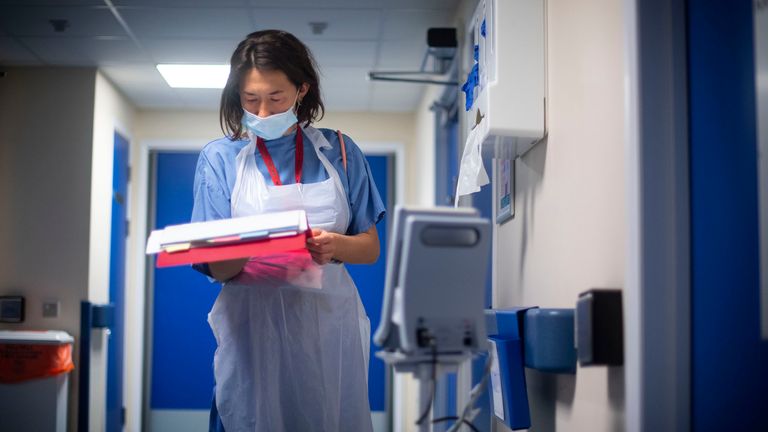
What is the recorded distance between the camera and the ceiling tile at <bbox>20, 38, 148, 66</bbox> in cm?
416

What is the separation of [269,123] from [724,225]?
951 millimetres

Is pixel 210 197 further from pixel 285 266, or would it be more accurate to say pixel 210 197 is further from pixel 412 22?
pixel 412 22

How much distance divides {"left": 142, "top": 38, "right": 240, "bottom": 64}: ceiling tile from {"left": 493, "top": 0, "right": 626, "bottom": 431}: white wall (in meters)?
2.36

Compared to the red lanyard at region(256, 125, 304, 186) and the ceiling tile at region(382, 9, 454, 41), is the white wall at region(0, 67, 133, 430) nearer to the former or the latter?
the ceiling tile at region(382, 9, 454, 41)

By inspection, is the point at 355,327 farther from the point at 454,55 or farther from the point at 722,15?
the point at 454,55

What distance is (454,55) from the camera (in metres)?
3.99

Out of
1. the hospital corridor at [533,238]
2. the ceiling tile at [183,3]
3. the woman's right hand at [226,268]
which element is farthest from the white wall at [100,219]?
the woman's right hand at [226,268]

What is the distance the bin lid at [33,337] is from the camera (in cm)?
400

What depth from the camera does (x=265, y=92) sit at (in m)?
1.83

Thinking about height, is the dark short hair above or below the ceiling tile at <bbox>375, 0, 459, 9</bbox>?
below

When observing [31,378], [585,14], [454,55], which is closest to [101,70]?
[31,378]

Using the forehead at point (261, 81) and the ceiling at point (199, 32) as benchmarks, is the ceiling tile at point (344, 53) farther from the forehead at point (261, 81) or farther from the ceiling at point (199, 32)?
the forehead at point (261, 81)

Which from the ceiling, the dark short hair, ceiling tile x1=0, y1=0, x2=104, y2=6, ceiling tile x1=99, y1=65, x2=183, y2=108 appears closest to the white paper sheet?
the dark short hair

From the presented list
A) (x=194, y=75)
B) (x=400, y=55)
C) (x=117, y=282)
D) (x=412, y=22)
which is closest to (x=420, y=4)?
(x=412, y=22)
